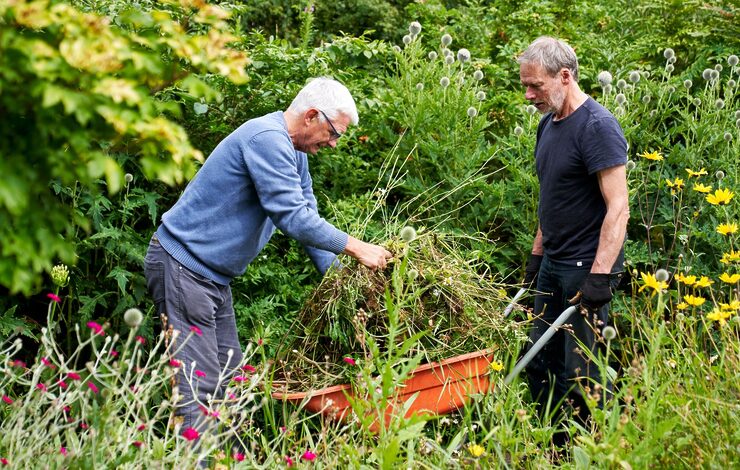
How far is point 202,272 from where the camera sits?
329 cm

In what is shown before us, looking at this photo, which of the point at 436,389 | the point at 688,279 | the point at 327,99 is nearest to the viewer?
the point at 688,279

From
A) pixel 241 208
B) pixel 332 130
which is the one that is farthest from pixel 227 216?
pixel 332 130

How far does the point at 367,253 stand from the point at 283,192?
40cm

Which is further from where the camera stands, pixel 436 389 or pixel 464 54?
pixel 464 54

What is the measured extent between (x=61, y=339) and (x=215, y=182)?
1484 millimetres

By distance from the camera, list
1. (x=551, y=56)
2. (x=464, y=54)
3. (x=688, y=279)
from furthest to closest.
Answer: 1. (x=464, y=54)
2. (x=551, y=56)
3. (x=688, y=279)

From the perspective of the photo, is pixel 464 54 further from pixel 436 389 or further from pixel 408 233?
pixel 436 389

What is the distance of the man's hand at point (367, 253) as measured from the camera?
10.1 feet

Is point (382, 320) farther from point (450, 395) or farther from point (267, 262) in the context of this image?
point (267, 262)

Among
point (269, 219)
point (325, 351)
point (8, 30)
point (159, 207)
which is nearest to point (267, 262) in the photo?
point (159, 207)

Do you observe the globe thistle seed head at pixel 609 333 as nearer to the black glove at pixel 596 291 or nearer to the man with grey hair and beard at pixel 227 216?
the black glove at pixel 596 291

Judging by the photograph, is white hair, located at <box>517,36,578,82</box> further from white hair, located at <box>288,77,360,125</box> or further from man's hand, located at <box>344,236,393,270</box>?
man's hand, located at <box>344,236,393,270</box>

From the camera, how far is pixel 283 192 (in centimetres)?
312

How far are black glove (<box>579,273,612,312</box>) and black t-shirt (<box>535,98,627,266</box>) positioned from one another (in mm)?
228
